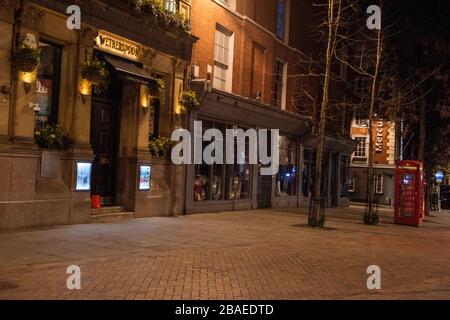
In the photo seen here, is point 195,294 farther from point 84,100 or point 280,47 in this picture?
point 280,47

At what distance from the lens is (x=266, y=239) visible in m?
13.5

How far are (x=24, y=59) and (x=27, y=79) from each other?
0.56 m

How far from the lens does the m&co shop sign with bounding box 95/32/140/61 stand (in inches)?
567

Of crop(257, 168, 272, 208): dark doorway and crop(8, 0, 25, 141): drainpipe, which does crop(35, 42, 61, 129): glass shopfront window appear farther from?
crop(257, 168, 272, 208): dark doorway

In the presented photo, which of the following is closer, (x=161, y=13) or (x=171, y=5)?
(x=161, y=13)

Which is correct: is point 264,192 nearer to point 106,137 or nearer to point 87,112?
point 106,137

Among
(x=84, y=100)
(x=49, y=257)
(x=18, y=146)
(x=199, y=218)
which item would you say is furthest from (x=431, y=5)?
(x=49, y=257)

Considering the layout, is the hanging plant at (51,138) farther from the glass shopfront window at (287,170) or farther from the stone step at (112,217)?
the glass shopfront window at (287,170)

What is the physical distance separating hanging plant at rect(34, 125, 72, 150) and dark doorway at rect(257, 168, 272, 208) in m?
11.1

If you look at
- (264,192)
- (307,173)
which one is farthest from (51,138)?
(307,173)

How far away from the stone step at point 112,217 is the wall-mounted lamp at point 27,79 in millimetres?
3705

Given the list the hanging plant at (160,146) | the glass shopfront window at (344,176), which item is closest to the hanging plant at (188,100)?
the hanging plant at (160,146)

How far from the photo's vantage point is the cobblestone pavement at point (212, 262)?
749cm

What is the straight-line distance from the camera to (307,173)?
2772cm
